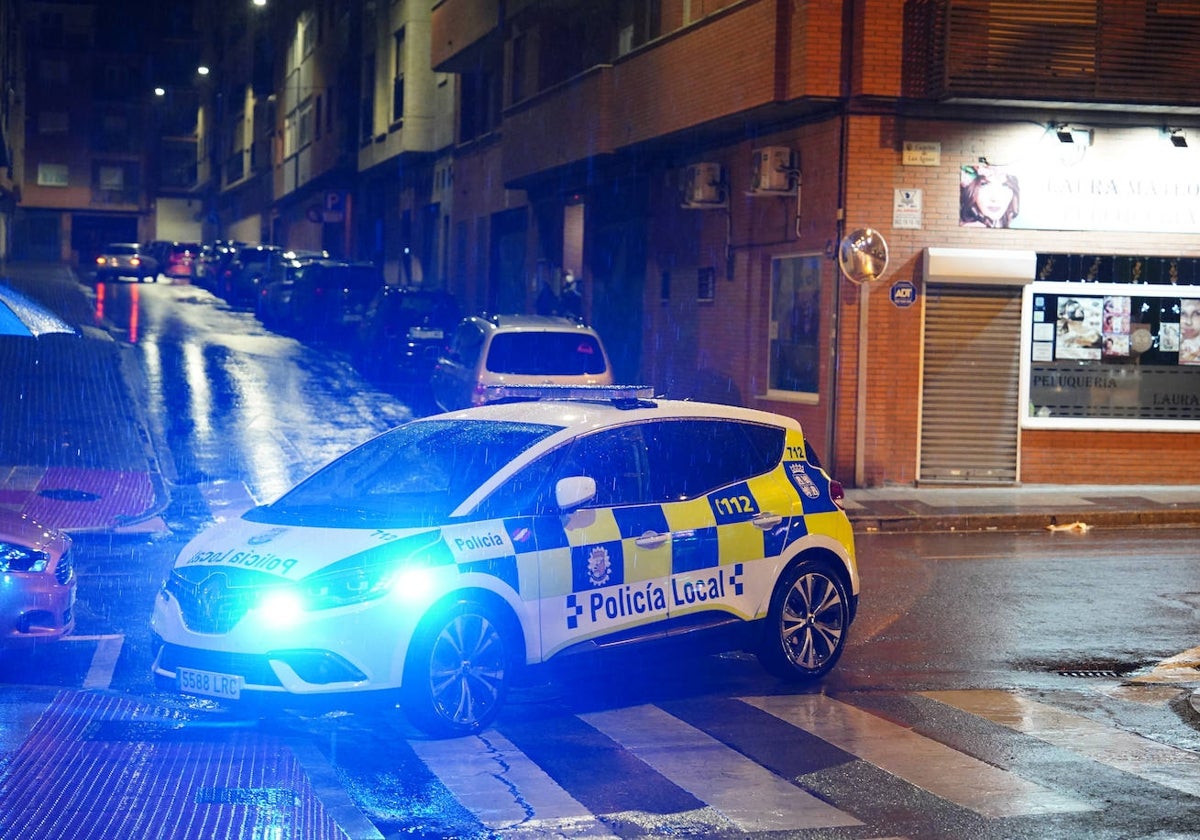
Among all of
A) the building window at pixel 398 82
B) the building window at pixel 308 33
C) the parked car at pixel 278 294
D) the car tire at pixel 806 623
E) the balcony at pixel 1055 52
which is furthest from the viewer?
the building window at pixel 308 33

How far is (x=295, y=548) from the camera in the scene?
790cm

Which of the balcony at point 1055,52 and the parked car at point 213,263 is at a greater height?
the balcony at point 1055,52

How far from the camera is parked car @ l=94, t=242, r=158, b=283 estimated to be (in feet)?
199

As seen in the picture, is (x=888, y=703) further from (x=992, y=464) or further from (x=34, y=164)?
(x=34, y=164)

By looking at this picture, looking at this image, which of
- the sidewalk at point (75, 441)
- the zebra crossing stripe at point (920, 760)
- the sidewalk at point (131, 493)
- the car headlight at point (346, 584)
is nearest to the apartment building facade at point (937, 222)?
the sidewalk at point (131, 493)

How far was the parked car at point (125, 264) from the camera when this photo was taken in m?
60.7

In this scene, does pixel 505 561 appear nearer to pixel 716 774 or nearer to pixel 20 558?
pixel 716 774

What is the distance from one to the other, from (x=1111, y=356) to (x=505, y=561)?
13958mm

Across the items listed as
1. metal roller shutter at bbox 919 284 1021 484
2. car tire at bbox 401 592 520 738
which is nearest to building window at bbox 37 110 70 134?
metal roller shutter at bbox 919 284 1021 484

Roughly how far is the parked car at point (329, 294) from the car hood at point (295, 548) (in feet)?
84.5

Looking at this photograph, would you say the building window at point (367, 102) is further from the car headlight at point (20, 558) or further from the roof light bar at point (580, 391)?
the car headlight at point (20, 558)

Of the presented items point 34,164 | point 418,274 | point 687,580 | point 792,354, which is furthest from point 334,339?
point 34,164

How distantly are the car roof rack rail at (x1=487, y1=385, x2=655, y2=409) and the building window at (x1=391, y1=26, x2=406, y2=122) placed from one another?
2688 centimetres

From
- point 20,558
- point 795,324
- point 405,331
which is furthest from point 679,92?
point 20,558
